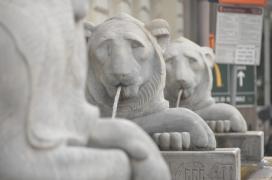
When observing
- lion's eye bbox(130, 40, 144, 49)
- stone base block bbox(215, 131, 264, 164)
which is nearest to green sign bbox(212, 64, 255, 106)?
stone base block bbox(215, 131, 264, 164)

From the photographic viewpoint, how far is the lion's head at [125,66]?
5160mm

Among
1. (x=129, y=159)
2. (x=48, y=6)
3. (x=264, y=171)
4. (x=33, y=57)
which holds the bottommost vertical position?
(x=264, y=171)

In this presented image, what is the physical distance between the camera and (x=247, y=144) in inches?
300

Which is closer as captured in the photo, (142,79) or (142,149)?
(142,149)

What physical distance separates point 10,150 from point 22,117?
0.36ft

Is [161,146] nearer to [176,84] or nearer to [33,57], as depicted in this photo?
[176,84]

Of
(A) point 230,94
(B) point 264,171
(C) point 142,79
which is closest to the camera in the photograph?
(C) point 142,79

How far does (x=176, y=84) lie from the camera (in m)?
6.88

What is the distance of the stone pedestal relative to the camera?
534cm

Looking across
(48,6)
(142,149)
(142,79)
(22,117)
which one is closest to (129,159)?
(142,149)

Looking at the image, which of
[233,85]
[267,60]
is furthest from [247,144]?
[267,60]

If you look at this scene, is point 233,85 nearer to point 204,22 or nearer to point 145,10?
point 204,22

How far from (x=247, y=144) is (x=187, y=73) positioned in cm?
109

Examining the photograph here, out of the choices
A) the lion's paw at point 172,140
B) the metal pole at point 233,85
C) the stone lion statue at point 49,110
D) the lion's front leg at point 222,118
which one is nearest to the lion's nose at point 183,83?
the lion's front leg at point 222,118
